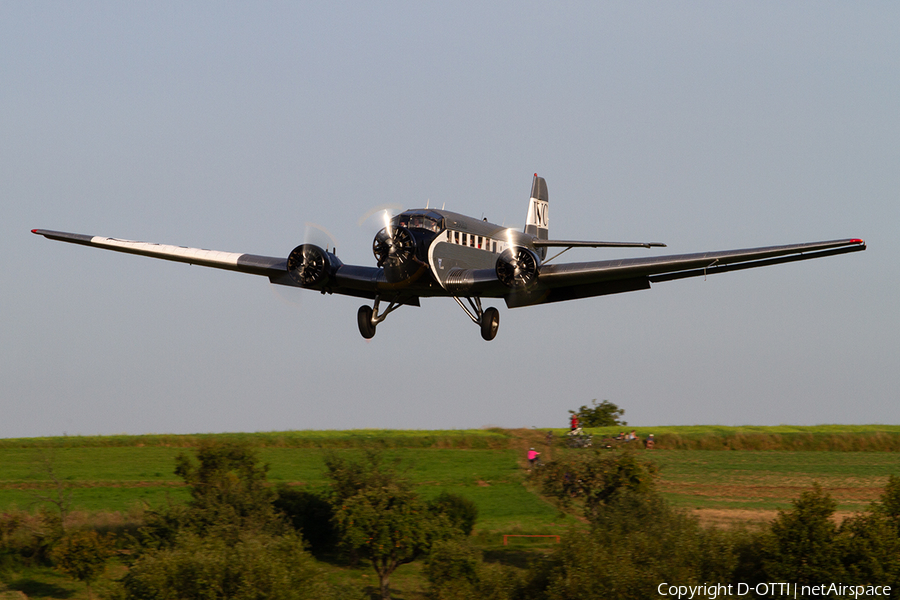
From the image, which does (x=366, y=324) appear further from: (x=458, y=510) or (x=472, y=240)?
(x=458, y=510)

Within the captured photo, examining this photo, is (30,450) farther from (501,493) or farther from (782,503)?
(782,503)

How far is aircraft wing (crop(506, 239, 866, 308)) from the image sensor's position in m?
25.9

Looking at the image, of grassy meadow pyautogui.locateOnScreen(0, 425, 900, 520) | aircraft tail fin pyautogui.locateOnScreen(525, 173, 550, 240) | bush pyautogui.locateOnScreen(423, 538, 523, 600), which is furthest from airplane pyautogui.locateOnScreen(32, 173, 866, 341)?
grassy meadow pyautogui.locateOnScreen(0, 425, 900, 520)

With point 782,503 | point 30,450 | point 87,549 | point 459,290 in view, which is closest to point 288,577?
point 87,549

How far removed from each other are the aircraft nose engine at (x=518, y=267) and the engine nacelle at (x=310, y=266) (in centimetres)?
616

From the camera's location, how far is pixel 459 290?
28453 mm

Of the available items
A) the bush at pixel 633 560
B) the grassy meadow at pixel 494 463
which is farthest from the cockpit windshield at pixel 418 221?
the grassy meadow at pixel 494 463

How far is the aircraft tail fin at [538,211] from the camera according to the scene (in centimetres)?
4085

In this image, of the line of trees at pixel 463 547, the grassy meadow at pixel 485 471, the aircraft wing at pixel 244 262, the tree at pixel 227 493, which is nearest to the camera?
the aircraft wing at pixel 244 262

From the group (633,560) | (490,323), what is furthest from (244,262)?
(633,560)

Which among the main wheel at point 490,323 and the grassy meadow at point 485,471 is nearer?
the main wheel at point 490,323

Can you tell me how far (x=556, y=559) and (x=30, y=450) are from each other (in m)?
83.8

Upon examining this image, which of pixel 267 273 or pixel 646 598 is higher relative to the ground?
pixel 267 273

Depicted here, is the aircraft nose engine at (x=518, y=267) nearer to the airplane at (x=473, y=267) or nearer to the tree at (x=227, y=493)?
the airplane at (x=473, y=267)
